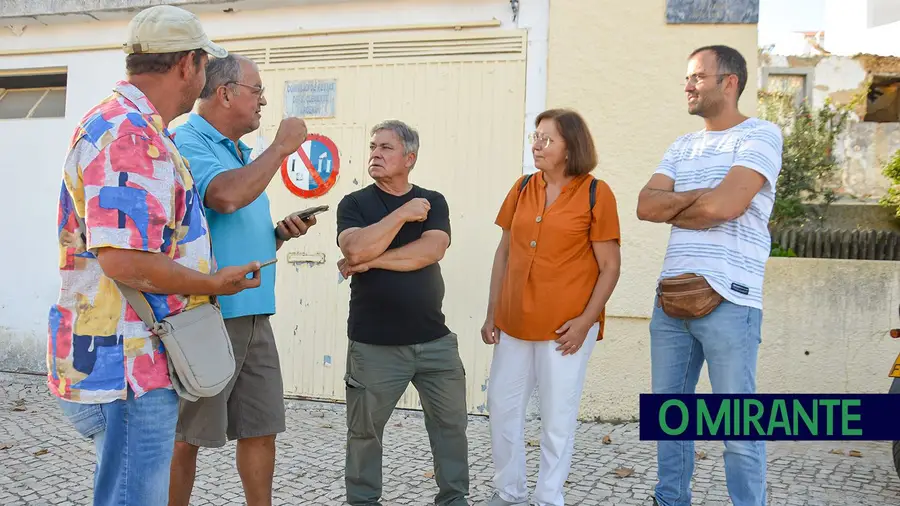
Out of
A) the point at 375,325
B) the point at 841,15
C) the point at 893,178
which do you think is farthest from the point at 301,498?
the point at 841,15

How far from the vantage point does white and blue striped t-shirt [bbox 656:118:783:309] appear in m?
3.03

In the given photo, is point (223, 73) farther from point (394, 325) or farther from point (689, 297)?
point (689, 297)

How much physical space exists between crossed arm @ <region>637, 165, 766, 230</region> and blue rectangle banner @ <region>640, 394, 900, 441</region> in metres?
0.73

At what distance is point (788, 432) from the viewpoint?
3.01m

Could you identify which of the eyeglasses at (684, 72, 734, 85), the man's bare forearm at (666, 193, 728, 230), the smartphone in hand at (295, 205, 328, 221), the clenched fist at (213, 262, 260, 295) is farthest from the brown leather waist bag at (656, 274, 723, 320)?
the clenched fist at (213, 262, 260, 295)

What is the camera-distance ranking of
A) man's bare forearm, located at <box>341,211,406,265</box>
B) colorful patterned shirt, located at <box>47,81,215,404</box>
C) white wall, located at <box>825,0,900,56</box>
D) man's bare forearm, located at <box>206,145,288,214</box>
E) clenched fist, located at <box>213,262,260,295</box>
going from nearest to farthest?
colorful patterned shirt, located at <box>47,81,215,404</box>, clenched fist, located at <box>213,262,260,295</box>, man's bare forearm, located at <box>206,145,288,214</box>, man's bare forearm, located at <box>341,211,406,265</box>, white wall, located at <box>825,0,900,56</box>

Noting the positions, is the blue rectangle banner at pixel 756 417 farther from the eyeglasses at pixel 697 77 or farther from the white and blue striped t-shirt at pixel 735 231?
the eyeglasses at pixel 697 77

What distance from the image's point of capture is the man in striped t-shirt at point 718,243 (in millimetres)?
2992

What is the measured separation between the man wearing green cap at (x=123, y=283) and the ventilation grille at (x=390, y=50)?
12.8ft

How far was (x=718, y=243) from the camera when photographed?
309 centimetres

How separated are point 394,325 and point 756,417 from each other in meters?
1.61

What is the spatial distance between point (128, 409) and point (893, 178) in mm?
10657

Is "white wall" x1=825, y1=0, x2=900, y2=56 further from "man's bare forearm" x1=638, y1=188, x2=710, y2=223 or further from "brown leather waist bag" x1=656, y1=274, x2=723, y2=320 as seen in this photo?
"brown leather waist bag" x1=656, y1=274, x2=723, y2=320

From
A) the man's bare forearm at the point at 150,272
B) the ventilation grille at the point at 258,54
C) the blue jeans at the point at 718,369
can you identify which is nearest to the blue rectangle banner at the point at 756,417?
the blue jeans at the point at 718,369
